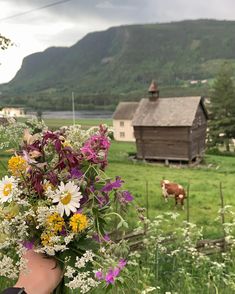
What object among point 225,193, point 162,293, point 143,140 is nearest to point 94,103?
point 143,140

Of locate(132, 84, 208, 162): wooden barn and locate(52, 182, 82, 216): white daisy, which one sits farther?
locate(132, 84, 208, 162): wooden barn

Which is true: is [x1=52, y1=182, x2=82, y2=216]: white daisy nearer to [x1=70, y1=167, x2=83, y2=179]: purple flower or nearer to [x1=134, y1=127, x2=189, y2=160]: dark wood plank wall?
[x1=70, y1=167, x2=83, y2=179]: purple flower

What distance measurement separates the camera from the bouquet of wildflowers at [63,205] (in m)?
1.65

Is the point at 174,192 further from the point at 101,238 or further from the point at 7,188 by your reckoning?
the point at 7,188

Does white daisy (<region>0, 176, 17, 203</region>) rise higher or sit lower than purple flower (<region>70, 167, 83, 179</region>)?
lower

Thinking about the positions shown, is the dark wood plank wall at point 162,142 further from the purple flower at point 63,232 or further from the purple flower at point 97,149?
the purple flower at point 63,232

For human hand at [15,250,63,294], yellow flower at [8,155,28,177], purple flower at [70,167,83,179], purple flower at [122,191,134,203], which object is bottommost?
human hand at [15,250,63,294]

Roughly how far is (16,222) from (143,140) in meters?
38.8

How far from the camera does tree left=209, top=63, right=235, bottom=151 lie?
53.1 m

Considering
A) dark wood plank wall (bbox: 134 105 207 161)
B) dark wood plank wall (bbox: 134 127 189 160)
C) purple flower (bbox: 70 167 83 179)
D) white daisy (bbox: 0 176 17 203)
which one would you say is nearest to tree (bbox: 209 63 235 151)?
dark wood plank wall (bbox: 134 105 207 161)

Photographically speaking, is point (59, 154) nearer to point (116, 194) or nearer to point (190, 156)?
point (116, 194)

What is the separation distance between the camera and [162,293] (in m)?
3.93

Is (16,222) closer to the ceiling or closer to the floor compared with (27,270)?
closer to the ceiling

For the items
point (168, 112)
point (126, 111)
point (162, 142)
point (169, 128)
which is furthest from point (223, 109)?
point (169, 128)
